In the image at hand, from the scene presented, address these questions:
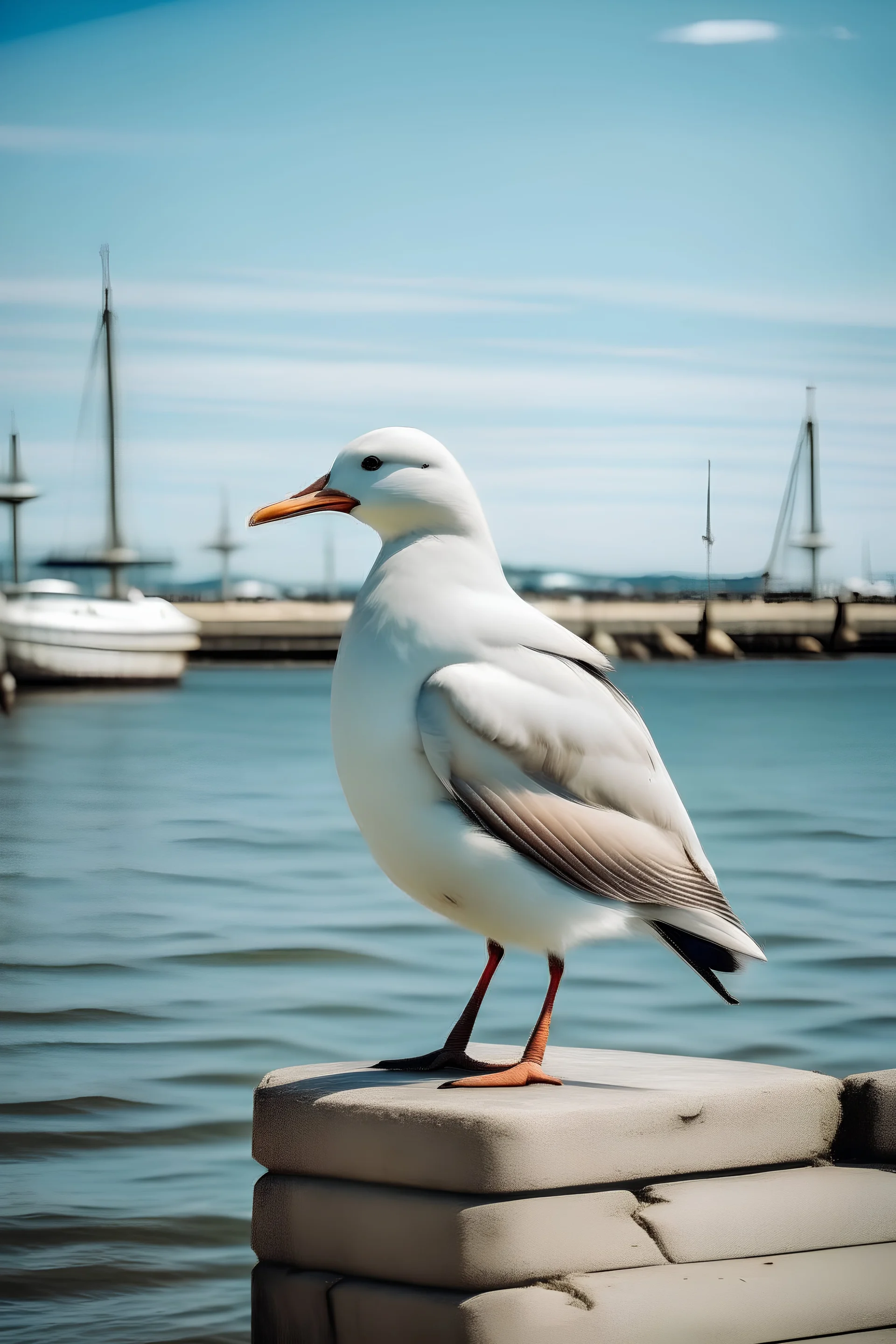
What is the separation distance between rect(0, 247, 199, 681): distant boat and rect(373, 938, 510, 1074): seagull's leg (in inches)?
1516

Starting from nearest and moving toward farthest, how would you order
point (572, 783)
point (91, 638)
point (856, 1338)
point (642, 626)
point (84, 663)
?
1. point (856, 1338)
2. point (572, 783)
3. point (91, 638)
4. point (84, 663)
5. point (642, 626)

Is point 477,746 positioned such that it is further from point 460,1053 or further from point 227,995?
point 227,995

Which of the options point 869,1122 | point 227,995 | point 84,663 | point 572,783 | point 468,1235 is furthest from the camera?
point 84,663

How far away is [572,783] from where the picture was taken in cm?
354

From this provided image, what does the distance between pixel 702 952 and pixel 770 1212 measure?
530mm

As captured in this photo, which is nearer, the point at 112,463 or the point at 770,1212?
the point at 770,1212

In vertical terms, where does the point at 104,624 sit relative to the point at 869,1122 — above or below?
below

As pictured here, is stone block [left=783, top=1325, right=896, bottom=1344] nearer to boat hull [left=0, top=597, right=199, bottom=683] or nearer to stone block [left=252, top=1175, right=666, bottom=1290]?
stone block [left=252, top=1175, right=666, bottom=1290]

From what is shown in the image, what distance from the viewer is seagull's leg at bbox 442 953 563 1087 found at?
3.51 meters

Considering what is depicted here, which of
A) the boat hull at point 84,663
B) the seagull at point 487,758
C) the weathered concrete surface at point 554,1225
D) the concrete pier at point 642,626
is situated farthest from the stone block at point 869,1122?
the concrete pier at point 642,626

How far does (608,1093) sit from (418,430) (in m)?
1.41

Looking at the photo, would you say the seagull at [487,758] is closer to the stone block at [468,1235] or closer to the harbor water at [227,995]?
the stone block at [468,1235]

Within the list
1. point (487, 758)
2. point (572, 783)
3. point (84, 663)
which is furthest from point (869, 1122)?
point (84, 663)

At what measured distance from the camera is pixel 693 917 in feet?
11.6
